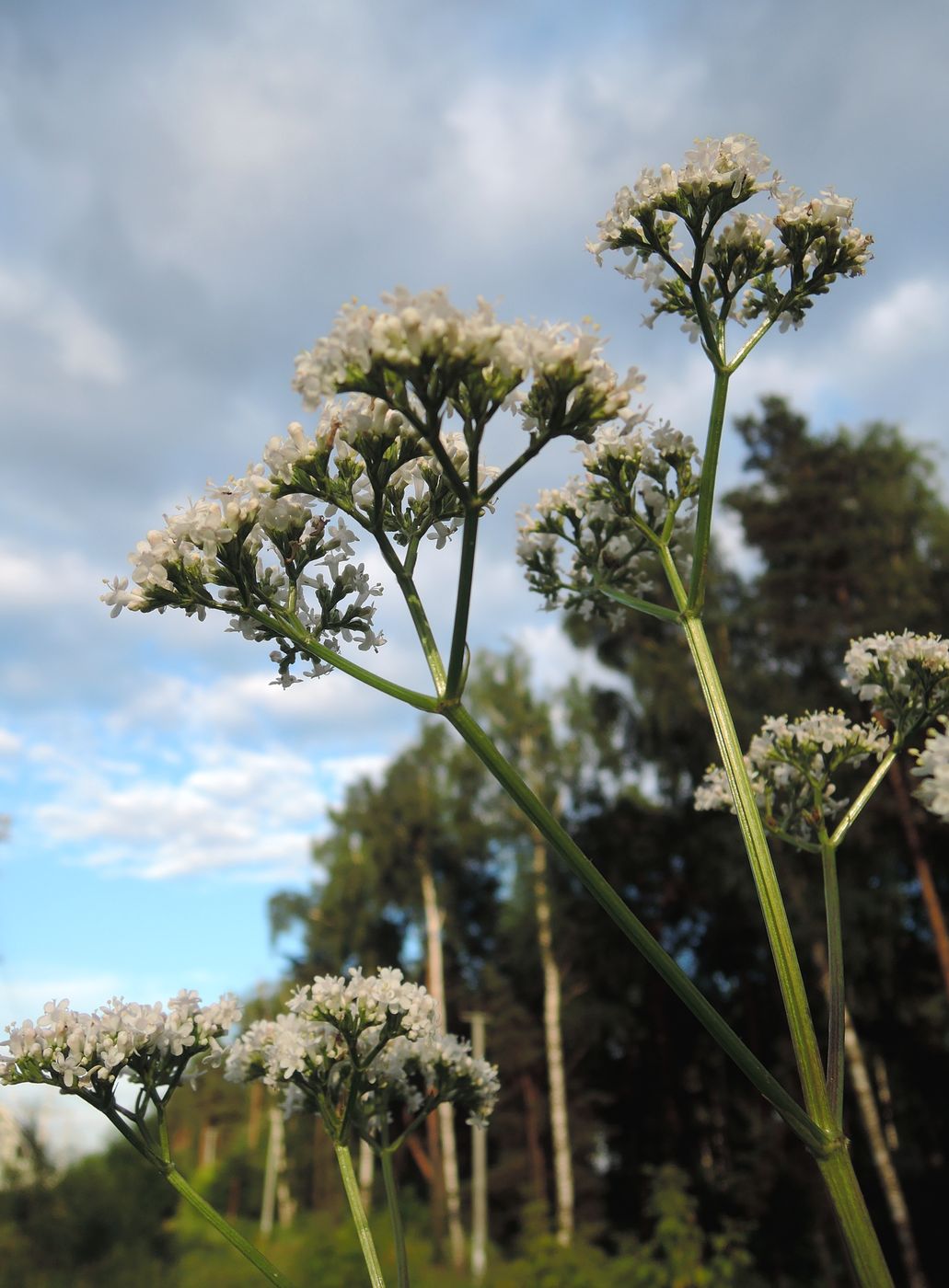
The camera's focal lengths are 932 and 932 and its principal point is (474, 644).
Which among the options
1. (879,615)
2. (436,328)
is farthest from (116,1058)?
(879,615)

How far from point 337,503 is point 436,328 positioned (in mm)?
680

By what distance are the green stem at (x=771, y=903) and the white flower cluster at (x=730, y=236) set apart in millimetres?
1136

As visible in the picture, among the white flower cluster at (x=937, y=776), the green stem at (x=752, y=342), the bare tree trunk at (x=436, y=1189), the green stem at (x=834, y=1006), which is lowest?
the bare tree trunk at (x=436, y=1189)

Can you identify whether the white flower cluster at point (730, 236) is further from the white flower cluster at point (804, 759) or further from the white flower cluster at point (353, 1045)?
the white flower cluster at point (353, 1045)

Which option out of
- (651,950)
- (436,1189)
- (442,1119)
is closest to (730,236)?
(651,950)

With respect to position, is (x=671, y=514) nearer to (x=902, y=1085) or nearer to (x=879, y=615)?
(x=879, y=615)

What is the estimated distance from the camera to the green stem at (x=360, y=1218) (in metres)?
2.51

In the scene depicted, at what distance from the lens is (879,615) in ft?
68.1

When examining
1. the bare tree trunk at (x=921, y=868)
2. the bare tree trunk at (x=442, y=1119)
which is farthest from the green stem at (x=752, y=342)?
the bare tree trunk at (x=442, y=1119)

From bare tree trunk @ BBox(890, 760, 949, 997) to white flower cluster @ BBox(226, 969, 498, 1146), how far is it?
17.5 m

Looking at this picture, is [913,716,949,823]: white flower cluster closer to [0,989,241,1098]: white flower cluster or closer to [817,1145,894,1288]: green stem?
[817,1145,894,1288]: green stem

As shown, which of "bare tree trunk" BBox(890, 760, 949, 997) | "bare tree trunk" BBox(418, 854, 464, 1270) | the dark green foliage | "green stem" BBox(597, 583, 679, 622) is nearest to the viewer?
"green stem" BBox(597, 583, 679, 622)

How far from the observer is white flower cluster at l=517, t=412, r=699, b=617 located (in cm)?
337

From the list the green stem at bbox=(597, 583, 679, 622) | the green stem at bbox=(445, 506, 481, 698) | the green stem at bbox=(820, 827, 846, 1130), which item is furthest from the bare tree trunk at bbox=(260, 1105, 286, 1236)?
the green stem at bbox=(445, 506, 481, 698)
